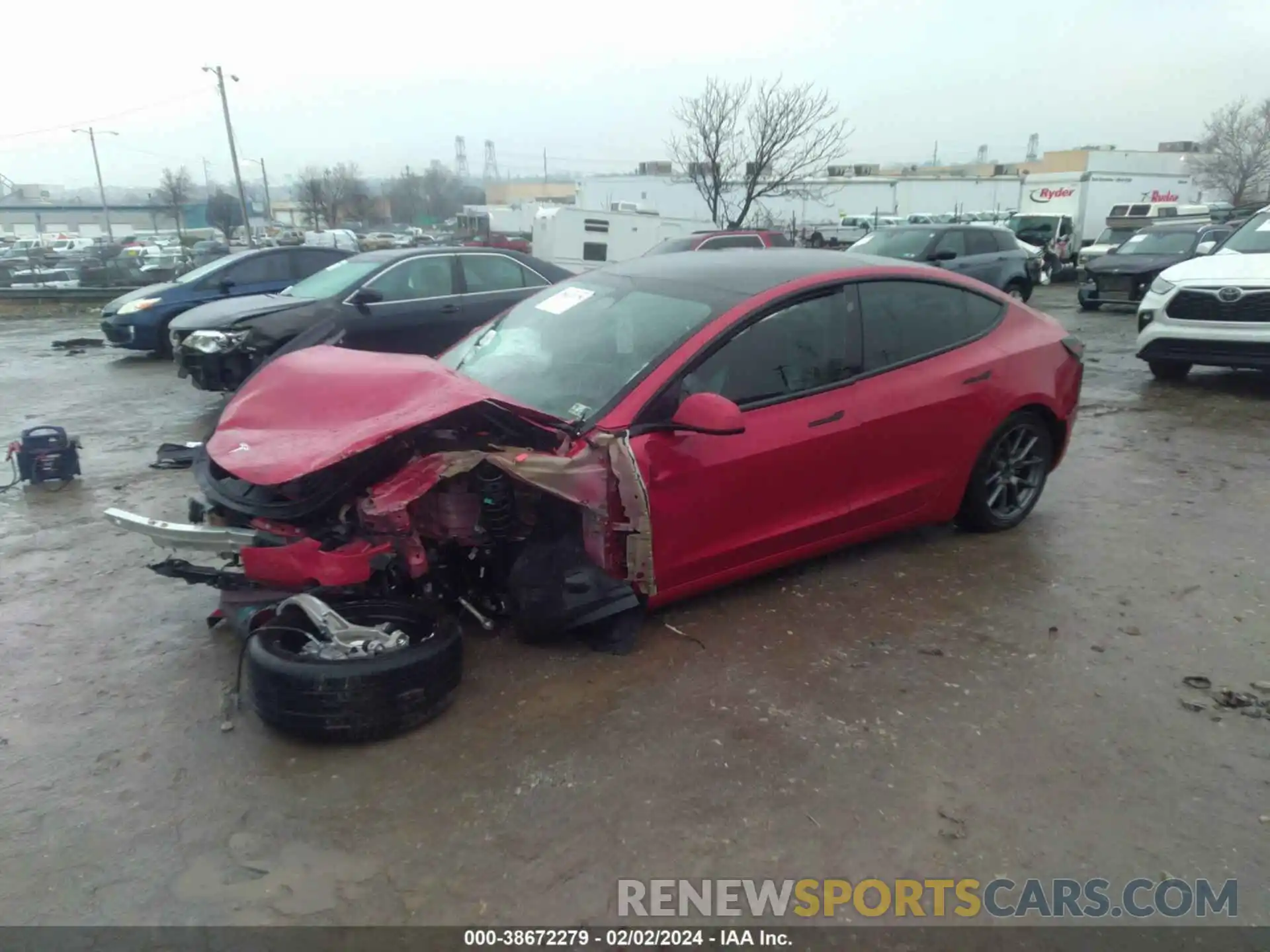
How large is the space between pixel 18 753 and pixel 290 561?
44.6 inches

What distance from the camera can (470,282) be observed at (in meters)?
8.92

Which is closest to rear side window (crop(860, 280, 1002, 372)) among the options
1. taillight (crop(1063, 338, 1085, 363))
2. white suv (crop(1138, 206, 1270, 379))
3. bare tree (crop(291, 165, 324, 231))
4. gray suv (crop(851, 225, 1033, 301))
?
taillight (crop(1063, 338, 1085, 363))

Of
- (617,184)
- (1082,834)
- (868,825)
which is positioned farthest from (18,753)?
(617,184)

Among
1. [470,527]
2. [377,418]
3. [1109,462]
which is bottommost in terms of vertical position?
[1109,462]

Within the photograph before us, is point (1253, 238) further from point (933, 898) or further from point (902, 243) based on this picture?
point (933, 898)

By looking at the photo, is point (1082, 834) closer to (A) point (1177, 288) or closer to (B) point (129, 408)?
(A) point (1177, 288)

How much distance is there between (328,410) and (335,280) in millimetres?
6026

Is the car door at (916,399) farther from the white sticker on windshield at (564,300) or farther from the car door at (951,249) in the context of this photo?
the car door at (951,249)

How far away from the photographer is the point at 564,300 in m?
4.56

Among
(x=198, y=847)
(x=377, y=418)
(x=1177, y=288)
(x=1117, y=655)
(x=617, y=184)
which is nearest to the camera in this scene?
(x=198, y=847)

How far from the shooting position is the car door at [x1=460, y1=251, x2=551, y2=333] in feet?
28.8

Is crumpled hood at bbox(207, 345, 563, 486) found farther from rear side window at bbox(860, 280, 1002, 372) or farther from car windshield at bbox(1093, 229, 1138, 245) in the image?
car windshield at bbox(1093, 229, 1138, 245)

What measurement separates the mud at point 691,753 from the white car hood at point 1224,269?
14.8 ft

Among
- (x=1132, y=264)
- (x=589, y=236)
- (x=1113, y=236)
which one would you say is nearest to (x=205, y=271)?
(x=589, y=236)
